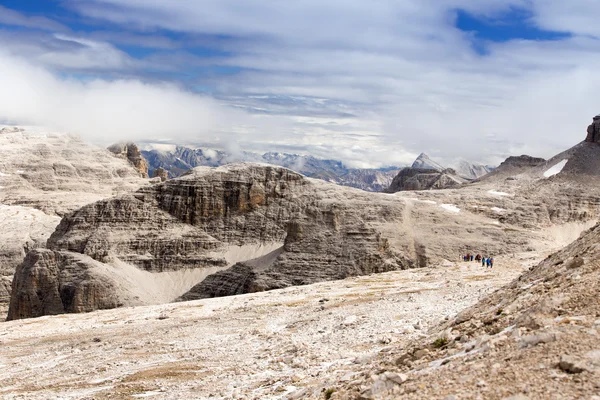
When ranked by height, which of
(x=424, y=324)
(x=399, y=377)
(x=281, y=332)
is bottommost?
(x=281, y=332)

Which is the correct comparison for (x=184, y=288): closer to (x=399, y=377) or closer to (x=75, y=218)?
(x=75, y=218)

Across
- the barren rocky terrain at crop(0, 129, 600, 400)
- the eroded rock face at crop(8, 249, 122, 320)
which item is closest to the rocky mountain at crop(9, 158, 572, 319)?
the eroded rock face at crop(8, 249, 122, 320)

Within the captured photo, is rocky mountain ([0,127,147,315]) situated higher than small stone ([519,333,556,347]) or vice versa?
small stone ([519,333,556,347])

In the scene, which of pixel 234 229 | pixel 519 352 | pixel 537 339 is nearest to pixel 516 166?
pixel 234 229

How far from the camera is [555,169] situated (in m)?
139

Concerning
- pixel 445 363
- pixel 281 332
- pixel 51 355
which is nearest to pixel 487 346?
pixel 445 363

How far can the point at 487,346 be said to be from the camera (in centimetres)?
1423

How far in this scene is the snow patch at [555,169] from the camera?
137 meters

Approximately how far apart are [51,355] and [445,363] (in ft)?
96.5

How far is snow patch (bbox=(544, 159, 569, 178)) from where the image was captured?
13693 cm

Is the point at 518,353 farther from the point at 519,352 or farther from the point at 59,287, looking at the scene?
the point at 59,287

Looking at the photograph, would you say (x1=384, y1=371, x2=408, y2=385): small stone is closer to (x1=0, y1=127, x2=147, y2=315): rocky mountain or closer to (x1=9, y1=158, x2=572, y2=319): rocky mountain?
(x1=9, y1=158, x2=572, y2=319): rocky mountain

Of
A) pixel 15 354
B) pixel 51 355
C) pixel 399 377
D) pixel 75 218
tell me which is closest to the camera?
pixel 399 377

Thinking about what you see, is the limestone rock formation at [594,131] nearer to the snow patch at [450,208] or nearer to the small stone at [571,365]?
the snow patch at [450,208]
